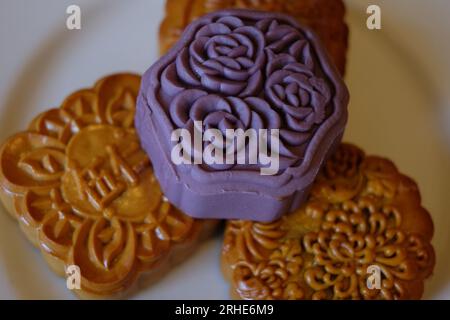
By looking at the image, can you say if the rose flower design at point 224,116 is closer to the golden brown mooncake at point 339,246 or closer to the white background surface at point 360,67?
the golden brown mooncake at point 339,246

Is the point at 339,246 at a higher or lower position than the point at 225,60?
lower

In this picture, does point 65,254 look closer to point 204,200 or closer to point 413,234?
point 204,200

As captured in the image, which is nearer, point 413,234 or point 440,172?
point 413,234

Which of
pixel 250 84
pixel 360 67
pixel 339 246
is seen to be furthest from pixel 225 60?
pixel 360 67

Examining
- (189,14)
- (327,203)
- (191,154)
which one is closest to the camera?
(191,154)

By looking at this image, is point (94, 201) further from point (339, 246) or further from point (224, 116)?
point (339, 246)

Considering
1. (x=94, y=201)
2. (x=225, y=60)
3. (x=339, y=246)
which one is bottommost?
(x=339, y=246)

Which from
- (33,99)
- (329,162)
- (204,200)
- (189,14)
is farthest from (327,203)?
(33,99)
